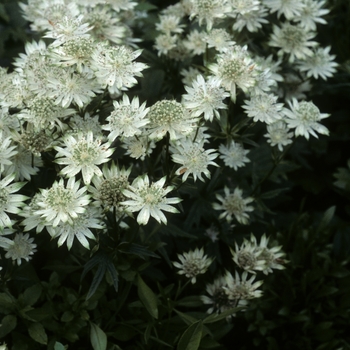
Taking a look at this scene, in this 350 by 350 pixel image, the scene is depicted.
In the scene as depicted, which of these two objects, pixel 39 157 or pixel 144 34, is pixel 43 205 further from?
pixel 144 34

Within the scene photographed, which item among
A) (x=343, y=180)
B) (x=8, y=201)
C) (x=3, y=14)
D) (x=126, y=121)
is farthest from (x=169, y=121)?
(x=3, y=14)

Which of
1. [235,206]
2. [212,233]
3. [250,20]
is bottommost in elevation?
[212,233]

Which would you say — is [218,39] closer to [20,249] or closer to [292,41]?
[292,41]

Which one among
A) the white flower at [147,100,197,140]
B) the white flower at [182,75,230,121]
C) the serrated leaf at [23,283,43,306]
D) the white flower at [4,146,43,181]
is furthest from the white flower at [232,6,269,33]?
the serrated leaf at [23,283,43,306]

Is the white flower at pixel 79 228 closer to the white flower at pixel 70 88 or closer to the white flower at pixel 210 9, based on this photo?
the white flower at pixel 70 88

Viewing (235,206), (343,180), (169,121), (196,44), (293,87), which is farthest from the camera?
(343,180)

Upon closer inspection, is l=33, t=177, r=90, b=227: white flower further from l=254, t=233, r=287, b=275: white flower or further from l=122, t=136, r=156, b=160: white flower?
l=254, t=233, r=287, b=275: white flower

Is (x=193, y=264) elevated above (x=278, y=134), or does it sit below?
below
